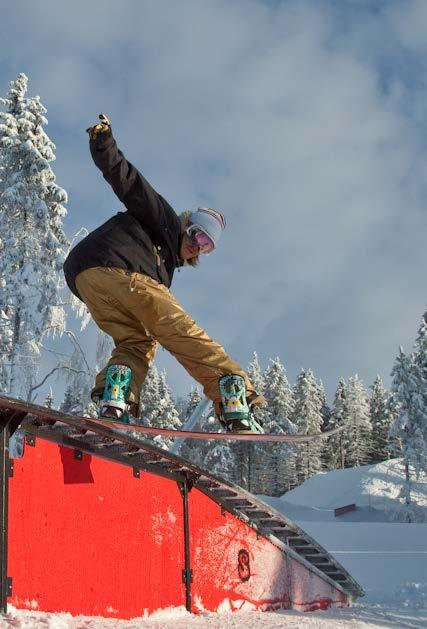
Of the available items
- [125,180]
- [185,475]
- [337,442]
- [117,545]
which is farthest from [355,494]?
[125,180]

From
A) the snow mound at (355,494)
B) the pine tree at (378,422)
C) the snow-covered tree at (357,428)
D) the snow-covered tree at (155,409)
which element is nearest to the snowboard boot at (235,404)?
the snow-covered tree at (155,409)

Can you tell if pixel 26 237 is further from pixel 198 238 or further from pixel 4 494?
pixel 4 494

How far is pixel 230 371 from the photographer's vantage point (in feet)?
15.0

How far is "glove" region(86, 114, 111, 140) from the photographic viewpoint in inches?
167

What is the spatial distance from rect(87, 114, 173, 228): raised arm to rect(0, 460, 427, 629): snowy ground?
2.85 metres

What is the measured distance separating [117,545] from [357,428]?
211ft

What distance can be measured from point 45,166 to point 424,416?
27476mm

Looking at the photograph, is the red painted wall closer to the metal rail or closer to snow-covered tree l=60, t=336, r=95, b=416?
the metal rail

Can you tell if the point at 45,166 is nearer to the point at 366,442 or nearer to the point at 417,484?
the point at 417,484

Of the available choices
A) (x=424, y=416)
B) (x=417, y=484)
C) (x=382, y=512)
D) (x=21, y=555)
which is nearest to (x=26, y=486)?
(x=21, y=555)

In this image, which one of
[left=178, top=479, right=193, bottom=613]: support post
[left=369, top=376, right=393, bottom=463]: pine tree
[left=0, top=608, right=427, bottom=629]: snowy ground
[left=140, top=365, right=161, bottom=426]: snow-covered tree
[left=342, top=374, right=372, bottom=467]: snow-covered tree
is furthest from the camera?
[left=369, top=376, right=393, bottom=463]: pine tree

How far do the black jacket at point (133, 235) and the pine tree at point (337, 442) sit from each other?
203 feet

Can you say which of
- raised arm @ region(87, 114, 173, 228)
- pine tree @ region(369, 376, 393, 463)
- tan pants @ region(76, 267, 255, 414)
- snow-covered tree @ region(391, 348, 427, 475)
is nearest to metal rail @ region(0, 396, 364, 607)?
tan pants @ region(76, 267, 255, 414)

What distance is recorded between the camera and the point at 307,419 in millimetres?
61438
